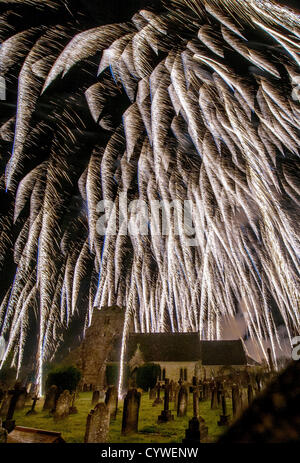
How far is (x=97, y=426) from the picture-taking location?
6.70m

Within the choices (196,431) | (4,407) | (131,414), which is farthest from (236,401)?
(4,407)

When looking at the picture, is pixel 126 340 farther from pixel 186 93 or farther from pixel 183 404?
pixel 186 93

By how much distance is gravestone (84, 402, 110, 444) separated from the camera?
657cm

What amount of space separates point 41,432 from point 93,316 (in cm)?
2745

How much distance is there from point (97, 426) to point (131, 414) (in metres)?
1.67

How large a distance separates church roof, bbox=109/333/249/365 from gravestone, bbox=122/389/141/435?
895 inches

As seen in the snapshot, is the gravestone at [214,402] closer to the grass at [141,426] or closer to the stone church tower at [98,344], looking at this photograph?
the grass at [141,426]

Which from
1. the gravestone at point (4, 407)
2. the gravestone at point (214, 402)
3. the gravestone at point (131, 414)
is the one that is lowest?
the gravestone at point (4, 407)

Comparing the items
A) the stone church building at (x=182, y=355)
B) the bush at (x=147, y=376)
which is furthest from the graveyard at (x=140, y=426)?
the stone church building at (x=182, y=355)

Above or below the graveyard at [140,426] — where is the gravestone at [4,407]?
below

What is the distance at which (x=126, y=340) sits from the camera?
1262 inches

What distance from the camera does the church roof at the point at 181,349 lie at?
3011cm

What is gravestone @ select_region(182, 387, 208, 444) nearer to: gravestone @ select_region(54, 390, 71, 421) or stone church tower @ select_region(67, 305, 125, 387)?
gravestone @ select_region(54, 390, 71, 421)

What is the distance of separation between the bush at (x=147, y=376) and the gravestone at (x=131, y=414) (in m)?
17.0
